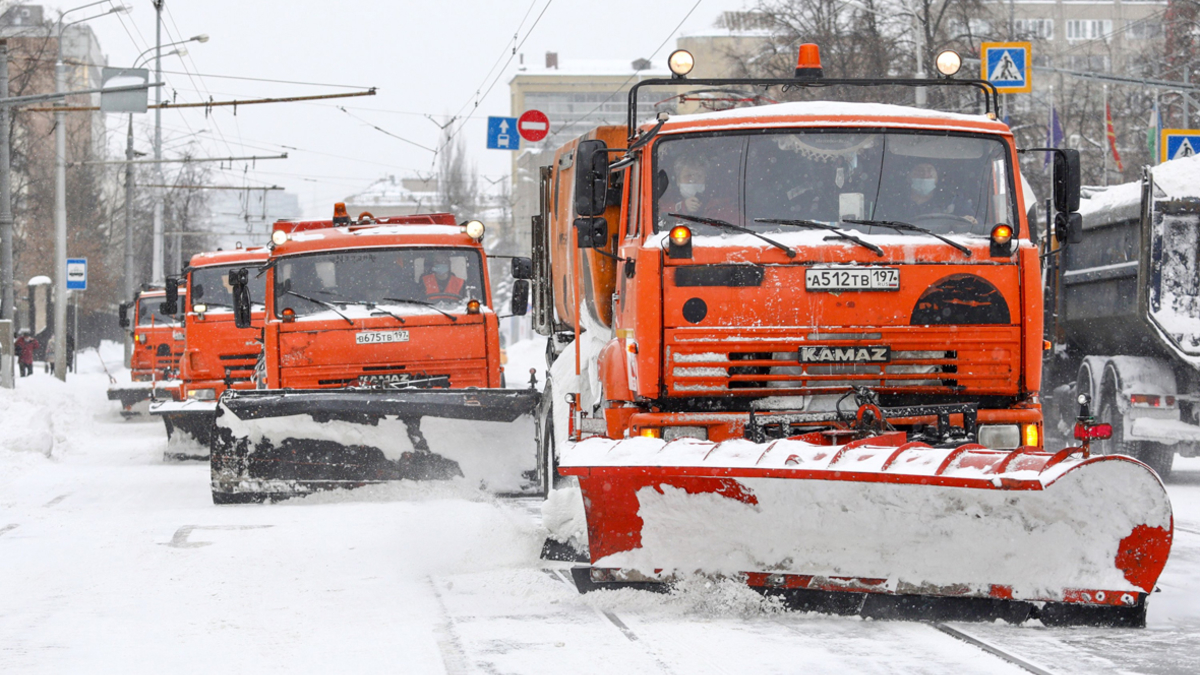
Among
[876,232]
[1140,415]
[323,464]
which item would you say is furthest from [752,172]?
[1140,415]

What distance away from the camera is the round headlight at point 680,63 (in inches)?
333

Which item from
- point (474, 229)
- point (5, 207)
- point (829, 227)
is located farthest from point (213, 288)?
point (829, 227)

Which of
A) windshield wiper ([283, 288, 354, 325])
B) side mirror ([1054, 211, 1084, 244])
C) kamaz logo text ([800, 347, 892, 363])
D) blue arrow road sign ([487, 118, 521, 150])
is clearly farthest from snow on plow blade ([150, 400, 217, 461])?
blue arrow road sign ([487, 118, 521, 150])

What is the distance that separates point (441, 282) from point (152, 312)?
1524 centimetres

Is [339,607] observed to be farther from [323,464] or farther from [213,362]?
[213,362]

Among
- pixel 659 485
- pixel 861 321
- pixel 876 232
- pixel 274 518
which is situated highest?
pixel 876 232

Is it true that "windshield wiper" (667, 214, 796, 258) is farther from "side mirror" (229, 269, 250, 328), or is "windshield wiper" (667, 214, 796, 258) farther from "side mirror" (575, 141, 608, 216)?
"side mirror" (229, 269, 250, 328)

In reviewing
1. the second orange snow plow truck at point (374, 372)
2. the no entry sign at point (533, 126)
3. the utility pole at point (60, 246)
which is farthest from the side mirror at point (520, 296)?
the utility pole at point (60, 246)

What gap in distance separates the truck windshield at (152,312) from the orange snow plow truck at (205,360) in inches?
298

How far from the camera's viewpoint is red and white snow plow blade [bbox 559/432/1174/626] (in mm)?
5887

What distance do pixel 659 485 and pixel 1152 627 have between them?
2175 millimetres

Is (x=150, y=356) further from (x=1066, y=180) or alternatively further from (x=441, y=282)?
(x=1066, y=180)

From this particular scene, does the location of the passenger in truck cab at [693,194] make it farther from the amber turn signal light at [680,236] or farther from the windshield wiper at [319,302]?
the windshield wiper at [319,302]

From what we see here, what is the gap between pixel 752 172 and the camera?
747cm
